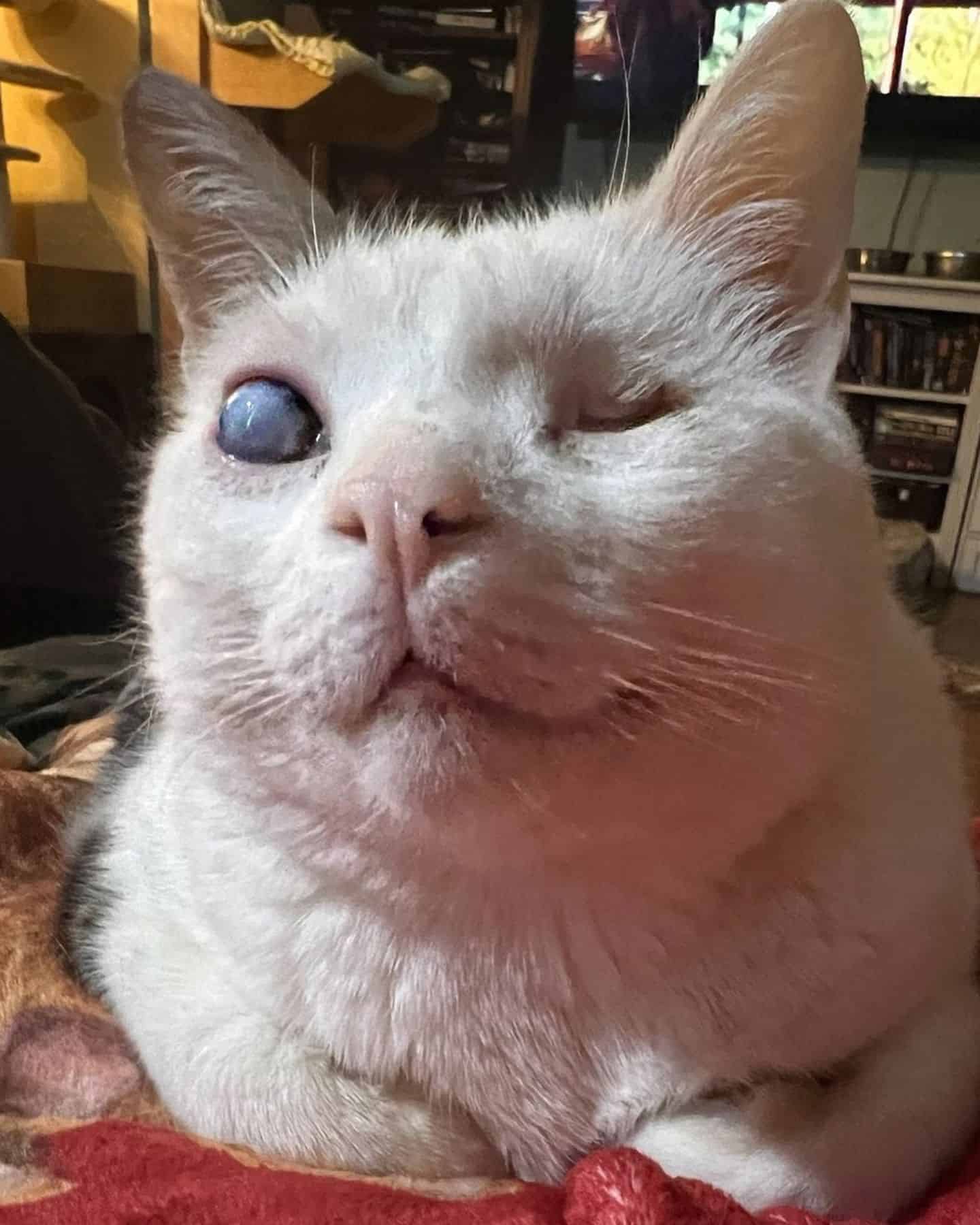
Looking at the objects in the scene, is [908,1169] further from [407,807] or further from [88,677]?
[88,677]

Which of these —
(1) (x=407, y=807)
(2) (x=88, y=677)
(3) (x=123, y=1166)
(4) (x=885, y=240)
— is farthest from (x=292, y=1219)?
(4) (x=885, y=240)

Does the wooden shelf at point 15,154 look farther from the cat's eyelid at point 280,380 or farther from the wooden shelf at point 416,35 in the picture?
the cat's eyelid at point 280,380

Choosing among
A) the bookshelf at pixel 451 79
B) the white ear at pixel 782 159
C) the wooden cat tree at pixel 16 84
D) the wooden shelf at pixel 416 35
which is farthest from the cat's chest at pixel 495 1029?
the wooden shelf at pixel 416 35

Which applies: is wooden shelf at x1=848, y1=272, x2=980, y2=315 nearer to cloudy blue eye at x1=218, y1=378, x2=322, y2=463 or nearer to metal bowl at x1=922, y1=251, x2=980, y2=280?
metal bowl at x1=922, y1=251, x2=980, y2=280

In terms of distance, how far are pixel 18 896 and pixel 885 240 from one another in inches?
153

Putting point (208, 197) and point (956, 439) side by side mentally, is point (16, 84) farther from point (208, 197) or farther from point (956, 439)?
point (956, 439)

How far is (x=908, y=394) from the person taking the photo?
3910 millimetres

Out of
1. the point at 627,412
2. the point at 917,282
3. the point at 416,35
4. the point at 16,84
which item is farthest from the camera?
the point at 917,282

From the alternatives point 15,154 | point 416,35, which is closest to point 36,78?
point 15,154

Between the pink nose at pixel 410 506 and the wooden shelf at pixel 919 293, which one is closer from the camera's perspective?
the pink nose at pixel 410 506

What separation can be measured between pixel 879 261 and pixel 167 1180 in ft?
12.5

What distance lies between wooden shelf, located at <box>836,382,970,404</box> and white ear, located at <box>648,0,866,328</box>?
10.7 feet

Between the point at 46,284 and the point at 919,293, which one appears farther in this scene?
the point at 919,293

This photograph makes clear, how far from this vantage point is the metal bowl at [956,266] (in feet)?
12.5
